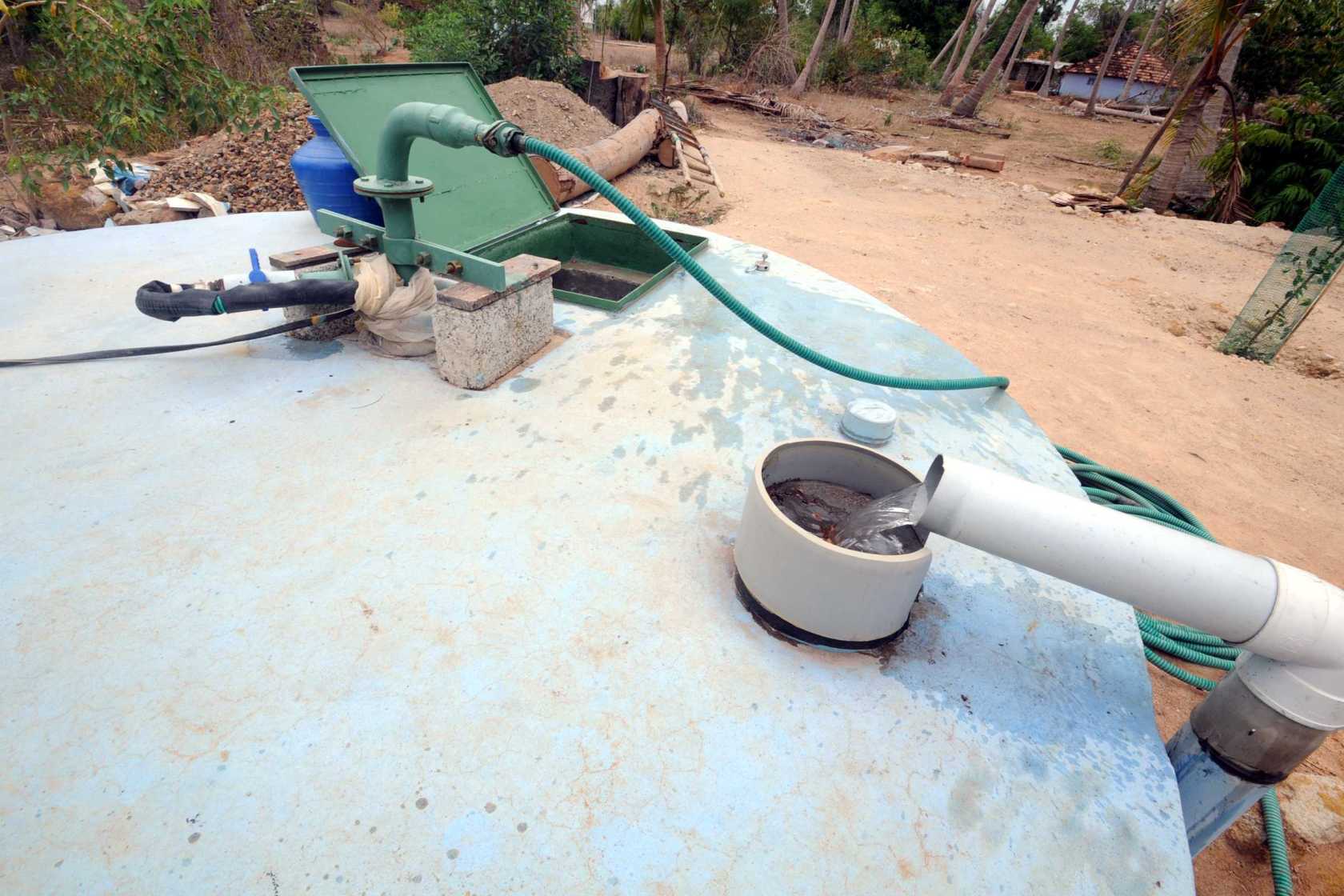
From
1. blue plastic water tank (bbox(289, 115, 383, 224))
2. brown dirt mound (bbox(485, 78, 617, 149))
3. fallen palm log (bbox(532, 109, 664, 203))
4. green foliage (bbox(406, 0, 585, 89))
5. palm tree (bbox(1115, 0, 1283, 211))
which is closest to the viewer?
blue plastic water tank (bbox(289, 115, 383, 224))

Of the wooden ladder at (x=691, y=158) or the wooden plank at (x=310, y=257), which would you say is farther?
the wooden ladder at (x=691, y=158)

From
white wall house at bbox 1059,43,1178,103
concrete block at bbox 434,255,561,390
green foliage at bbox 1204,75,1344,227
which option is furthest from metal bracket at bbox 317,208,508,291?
white wall house at bbox 1059,43,1178,103

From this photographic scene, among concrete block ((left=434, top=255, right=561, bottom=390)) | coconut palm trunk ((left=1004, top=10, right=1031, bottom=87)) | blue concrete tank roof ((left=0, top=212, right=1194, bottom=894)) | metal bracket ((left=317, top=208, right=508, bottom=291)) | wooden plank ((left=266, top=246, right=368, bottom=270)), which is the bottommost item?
blue concrete tank roof ((left=0, top=212, right=1194, bottom=894))

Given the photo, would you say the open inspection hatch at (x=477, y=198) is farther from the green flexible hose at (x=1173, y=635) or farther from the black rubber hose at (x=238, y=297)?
the green flexible hose at (x=1173, y=635)

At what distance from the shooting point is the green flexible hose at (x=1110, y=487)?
7.04 ft

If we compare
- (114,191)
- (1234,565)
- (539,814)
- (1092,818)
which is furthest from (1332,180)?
(114,191)

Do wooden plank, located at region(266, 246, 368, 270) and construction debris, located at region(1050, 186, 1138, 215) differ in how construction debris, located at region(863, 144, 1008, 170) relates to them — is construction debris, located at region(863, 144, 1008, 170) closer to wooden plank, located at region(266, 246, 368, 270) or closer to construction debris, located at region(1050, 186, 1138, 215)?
construction debris, located at region(1050, 186, 1138, 215)

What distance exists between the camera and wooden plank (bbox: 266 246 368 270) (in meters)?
2.45

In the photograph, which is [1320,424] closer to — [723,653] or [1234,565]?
[1234,565]

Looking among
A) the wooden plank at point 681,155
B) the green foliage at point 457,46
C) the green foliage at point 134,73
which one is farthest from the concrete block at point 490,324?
the green foliage at point 457,46

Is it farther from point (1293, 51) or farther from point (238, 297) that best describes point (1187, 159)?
point (238, 297)

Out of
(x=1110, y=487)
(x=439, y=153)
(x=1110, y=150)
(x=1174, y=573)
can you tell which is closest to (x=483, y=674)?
(x=1174, y=573)

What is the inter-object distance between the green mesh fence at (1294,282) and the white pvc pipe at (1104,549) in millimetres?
6374

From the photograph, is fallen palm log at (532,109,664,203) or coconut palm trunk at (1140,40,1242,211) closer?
fallen palm log at (532,109,664,203)
